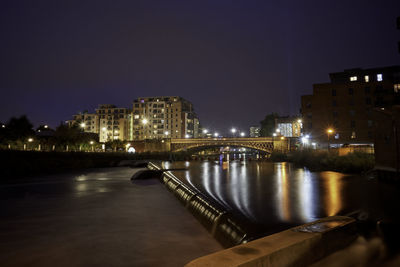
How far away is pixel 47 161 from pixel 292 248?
43.3 meters

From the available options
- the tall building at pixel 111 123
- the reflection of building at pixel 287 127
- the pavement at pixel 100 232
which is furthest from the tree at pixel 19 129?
the reflection of building at pixel 287 127

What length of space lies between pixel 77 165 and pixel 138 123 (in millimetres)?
106606

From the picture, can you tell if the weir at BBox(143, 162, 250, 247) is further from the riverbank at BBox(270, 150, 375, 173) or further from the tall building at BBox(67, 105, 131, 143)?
the tall building at BBox(67, 105, 131, 143)

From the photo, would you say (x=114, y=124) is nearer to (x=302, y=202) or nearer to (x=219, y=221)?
(x=302, y=202)

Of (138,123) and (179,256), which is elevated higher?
(138,123)

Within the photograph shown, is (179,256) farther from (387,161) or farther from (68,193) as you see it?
(387,161)

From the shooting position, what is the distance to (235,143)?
80.0 meters

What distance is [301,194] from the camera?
715 inches

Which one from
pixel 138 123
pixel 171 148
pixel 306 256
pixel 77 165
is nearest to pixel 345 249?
pixel 306 256

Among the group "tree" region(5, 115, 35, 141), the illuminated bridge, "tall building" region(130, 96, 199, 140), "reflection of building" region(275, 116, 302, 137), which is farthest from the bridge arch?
"tall building" region(130, 96, 199, 140)

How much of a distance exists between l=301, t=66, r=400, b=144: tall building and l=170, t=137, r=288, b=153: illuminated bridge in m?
13.5

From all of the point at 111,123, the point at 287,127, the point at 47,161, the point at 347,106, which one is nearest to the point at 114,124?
the point at 111,123

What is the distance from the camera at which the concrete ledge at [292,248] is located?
4.41 meters

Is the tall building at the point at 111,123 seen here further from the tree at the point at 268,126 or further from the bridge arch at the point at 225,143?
the tree at the point at 268,126
